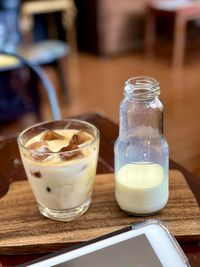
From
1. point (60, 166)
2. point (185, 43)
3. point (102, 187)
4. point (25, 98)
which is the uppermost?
point (60, 166)

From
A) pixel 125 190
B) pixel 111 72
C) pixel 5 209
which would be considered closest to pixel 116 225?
pixel 125 190

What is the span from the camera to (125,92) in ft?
2.16

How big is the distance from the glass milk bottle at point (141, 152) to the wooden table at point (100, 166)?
80 millimetres

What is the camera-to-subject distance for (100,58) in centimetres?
402

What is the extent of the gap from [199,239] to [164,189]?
3.5 inches

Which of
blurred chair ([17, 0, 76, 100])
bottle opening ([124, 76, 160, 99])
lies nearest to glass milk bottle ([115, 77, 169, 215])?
bottle opening ([124, 76, 160, 99])

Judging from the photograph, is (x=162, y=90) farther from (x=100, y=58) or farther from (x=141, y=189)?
(x=141, y=189)

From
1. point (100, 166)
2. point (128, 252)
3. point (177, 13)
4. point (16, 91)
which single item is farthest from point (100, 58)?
point (128, 252)

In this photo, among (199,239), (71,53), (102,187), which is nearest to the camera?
(199,239)

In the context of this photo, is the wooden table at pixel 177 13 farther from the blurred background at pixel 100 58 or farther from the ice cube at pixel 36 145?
the ice cube at pixel 36 145

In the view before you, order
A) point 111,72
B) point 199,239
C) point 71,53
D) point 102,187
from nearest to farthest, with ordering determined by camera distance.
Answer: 1. point 199,239
2. point 102,187
3. point 111,72
4. point 71,53

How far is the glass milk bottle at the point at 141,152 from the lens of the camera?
2.15 feet

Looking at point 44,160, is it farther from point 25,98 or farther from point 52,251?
point 25,98

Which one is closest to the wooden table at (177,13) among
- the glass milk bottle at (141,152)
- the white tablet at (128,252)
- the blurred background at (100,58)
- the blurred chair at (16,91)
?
the blurred background at (100,58)
